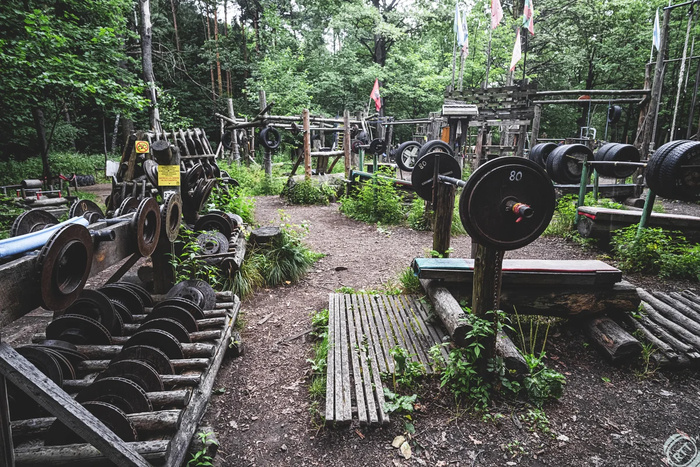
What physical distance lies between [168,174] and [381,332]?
3.10m

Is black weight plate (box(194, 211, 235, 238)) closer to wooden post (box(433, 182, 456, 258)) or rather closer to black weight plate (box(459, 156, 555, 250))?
wooden post (box(433, 182, 456, 258))

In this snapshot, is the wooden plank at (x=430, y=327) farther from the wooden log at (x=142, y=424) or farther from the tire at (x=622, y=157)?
the tire at (x=622, y=157)

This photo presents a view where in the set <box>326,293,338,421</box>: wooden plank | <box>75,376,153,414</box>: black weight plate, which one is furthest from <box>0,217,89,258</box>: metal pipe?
<box>326,293,338,421</box>: wooden plank

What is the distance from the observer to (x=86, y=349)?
10.4 ft

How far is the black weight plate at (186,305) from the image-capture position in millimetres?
3783

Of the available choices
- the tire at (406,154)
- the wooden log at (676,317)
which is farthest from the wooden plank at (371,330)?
the tire at (406,154)

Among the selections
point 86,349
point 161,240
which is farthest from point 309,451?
point 161,240

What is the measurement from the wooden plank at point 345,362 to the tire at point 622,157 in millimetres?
7954

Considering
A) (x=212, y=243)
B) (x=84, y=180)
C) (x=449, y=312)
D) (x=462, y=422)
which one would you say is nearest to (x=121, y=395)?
(x=462, y=422)

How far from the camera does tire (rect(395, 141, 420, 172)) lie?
11484 millimetres

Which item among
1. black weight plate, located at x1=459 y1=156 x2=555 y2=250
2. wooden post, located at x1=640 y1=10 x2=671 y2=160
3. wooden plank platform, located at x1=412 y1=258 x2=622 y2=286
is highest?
wooden post, located at x1=640 y1=10 x2=671 y2=160

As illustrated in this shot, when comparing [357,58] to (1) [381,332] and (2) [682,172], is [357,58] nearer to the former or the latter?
(2) [682,172]

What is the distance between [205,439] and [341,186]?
11737 millimetres

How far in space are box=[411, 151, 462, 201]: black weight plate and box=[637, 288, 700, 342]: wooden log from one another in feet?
9.43
